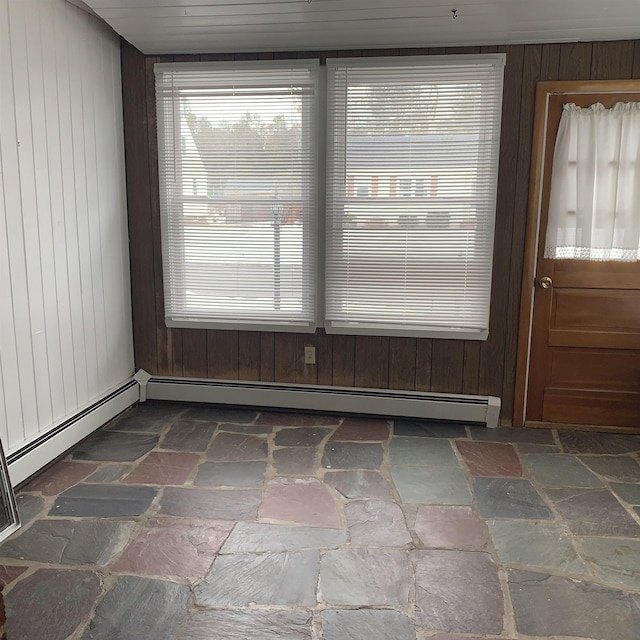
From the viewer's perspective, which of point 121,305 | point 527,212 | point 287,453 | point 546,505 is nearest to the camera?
point 546,505

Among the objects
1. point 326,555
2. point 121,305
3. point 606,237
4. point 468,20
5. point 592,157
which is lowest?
point 326,555

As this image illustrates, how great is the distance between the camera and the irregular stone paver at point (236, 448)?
3082 millimetres

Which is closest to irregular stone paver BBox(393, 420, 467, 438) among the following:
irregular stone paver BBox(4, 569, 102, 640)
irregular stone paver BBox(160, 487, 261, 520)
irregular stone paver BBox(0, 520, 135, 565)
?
irregular stone paver BBox(160, 487, 261, 520)

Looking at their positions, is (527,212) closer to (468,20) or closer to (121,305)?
(468,20)

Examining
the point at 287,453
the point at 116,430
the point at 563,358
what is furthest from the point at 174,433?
the point at 563,358

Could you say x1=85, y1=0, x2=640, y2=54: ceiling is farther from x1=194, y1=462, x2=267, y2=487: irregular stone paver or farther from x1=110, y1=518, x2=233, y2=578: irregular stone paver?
x1=110, y1=518, x2=233, y2=578: irregular stone paver

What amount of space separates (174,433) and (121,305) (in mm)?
950

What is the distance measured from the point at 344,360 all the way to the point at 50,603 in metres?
2.23

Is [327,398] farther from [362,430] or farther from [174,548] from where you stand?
[174,548]

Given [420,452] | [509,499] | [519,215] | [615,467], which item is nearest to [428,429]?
[420,452]

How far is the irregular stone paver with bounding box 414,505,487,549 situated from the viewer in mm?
2293

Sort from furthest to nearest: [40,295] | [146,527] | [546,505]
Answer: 1. [40,295]
2. [546,505]
3. [146,527]

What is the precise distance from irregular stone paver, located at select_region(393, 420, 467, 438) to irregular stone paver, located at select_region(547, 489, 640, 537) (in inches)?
31.7

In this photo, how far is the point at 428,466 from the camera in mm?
3002
